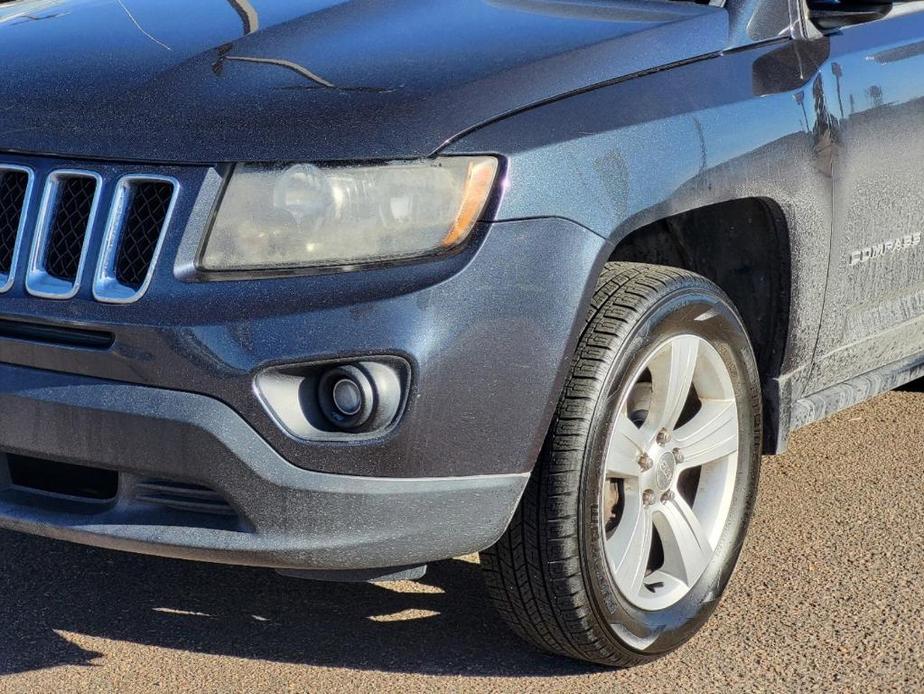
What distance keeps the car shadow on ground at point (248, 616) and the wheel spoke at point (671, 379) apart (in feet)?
1.82

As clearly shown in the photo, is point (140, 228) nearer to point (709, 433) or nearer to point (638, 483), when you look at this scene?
point (638, 483)

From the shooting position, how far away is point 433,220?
8.63 ft

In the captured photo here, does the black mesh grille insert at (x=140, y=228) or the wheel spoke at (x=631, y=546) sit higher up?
the black mesh grille insert at (x=140, y=228)

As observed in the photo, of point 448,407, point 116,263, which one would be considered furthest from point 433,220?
point 116,263

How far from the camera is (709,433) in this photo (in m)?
3.29

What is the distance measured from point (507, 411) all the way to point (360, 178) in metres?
0.49

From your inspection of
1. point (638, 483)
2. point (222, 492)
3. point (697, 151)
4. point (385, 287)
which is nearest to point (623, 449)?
point (638, 483)

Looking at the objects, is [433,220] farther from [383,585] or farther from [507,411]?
[383,585]

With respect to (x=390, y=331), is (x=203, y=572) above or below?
below

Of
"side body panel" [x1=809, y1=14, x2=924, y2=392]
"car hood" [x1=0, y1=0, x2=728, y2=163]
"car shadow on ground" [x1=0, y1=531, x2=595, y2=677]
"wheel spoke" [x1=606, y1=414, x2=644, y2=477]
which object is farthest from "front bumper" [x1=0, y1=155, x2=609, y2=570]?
"side body panel" [x1=809, y1=14, x2=924, y2=392]

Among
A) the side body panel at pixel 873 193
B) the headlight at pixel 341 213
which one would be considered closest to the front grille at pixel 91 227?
the headlight at pixel 341 213

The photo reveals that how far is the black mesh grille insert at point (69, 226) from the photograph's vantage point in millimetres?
2732

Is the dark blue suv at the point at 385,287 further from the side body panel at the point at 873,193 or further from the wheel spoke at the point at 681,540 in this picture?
the side body panel at the point at 873,193

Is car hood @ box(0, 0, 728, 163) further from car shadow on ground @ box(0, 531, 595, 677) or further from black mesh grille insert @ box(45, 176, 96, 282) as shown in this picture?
car shadow on ground @ box(0, 531, 595, 677)
